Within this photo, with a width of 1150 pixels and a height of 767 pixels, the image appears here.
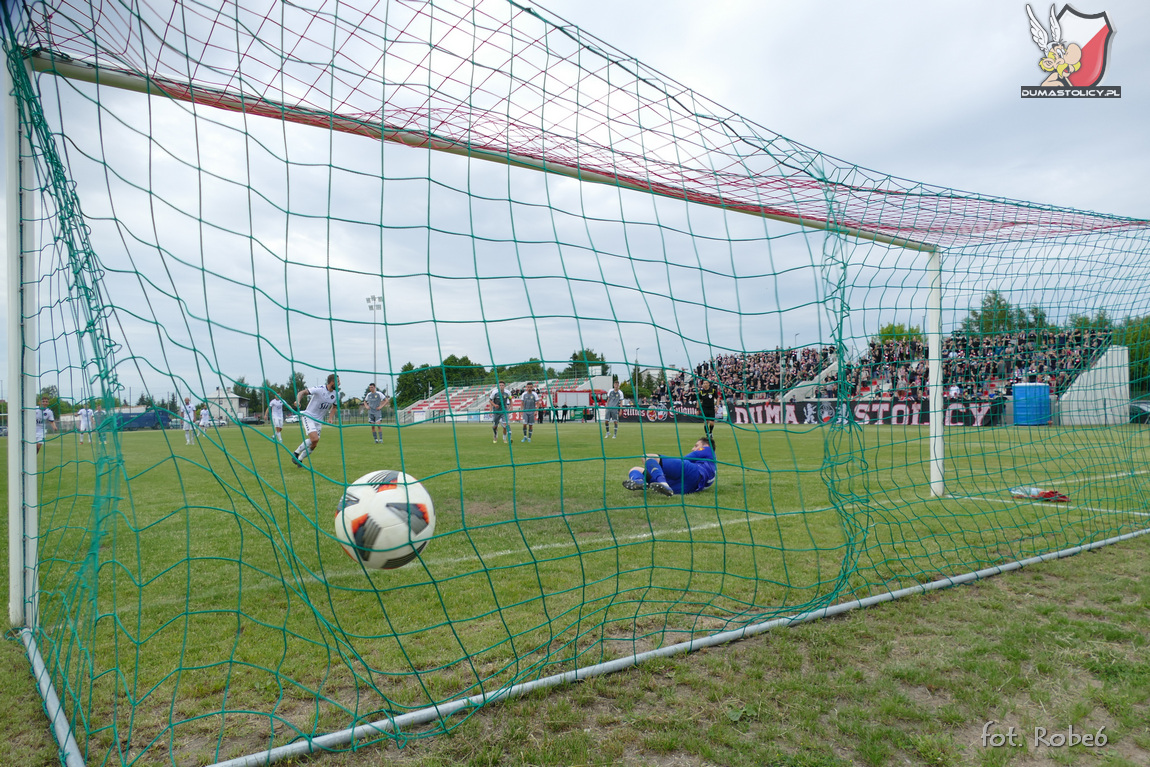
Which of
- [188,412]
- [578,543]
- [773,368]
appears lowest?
[578,543]

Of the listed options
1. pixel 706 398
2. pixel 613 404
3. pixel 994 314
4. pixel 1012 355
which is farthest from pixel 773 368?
pixel 994 314

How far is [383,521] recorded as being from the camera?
265 cm

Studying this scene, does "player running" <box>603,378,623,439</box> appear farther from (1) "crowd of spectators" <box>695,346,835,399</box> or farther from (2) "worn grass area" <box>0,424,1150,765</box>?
(2) "worn grass area" <box>0,424,1150,765</box>

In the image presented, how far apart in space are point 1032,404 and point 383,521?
9.41m

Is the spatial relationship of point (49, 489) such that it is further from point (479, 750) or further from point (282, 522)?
point (479, 750)

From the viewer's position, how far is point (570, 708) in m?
2.32

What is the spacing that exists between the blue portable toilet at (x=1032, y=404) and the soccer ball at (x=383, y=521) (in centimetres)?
781

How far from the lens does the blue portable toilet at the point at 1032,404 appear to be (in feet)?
25.3

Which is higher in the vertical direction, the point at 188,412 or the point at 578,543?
the point at 188,412

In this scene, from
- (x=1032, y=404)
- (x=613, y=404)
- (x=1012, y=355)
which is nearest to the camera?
(x=1012, y=355)

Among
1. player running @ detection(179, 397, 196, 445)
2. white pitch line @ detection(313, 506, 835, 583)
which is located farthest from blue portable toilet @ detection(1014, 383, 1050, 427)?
player running @ detection(179, 397, 196, 445)

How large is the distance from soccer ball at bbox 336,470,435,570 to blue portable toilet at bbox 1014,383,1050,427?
7.81 m

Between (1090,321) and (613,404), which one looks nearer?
(1090,321)

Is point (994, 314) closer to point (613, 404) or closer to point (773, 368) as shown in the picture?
point (773, 368)
